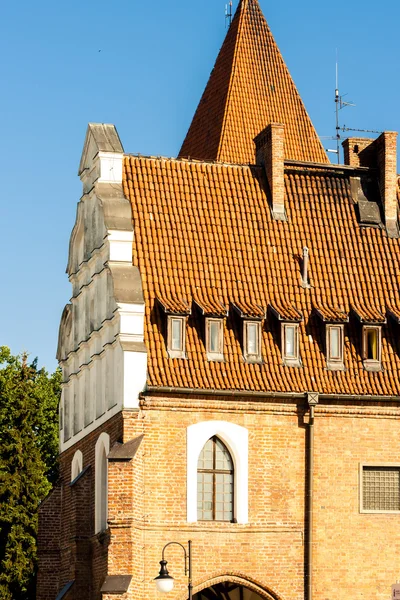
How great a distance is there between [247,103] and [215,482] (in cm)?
1531

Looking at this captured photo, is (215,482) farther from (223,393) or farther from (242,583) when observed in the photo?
(242,583)

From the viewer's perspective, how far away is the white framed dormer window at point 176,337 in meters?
43.6

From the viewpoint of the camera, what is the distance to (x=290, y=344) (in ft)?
146

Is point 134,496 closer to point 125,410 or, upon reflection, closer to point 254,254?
point 125,410

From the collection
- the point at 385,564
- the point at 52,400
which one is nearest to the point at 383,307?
the point at 385,564

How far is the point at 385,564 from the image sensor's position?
43594mm

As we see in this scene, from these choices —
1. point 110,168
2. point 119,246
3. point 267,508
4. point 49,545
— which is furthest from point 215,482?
point 110,168

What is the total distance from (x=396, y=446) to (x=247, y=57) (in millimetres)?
16329

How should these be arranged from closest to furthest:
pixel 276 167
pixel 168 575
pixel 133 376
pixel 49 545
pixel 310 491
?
1. pixel 168 575
2. pixel 133 376
3. pixel 310 491
4. pixel 276 167
5. pixel 49 545

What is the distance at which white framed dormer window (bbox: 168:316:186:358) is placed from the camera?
143 feet

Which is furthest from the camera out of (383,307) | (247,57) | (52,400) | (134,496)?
(52,400)

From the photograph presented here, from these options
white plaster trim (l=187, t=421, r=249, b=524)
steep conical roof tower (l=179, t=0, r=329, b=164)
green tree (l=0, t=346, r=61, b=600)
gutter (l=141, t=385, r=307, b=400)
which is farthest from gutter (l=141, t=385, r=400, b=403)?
green tree (l=0, t=346, r=61, b=600)

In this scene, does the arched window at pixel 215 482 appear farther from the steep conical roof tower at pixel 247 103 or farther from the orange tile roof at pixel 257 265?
the steep conical roof tower at pixel 247 103

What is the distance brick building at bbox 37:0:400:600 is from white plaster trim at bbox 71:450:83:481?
164 mm
